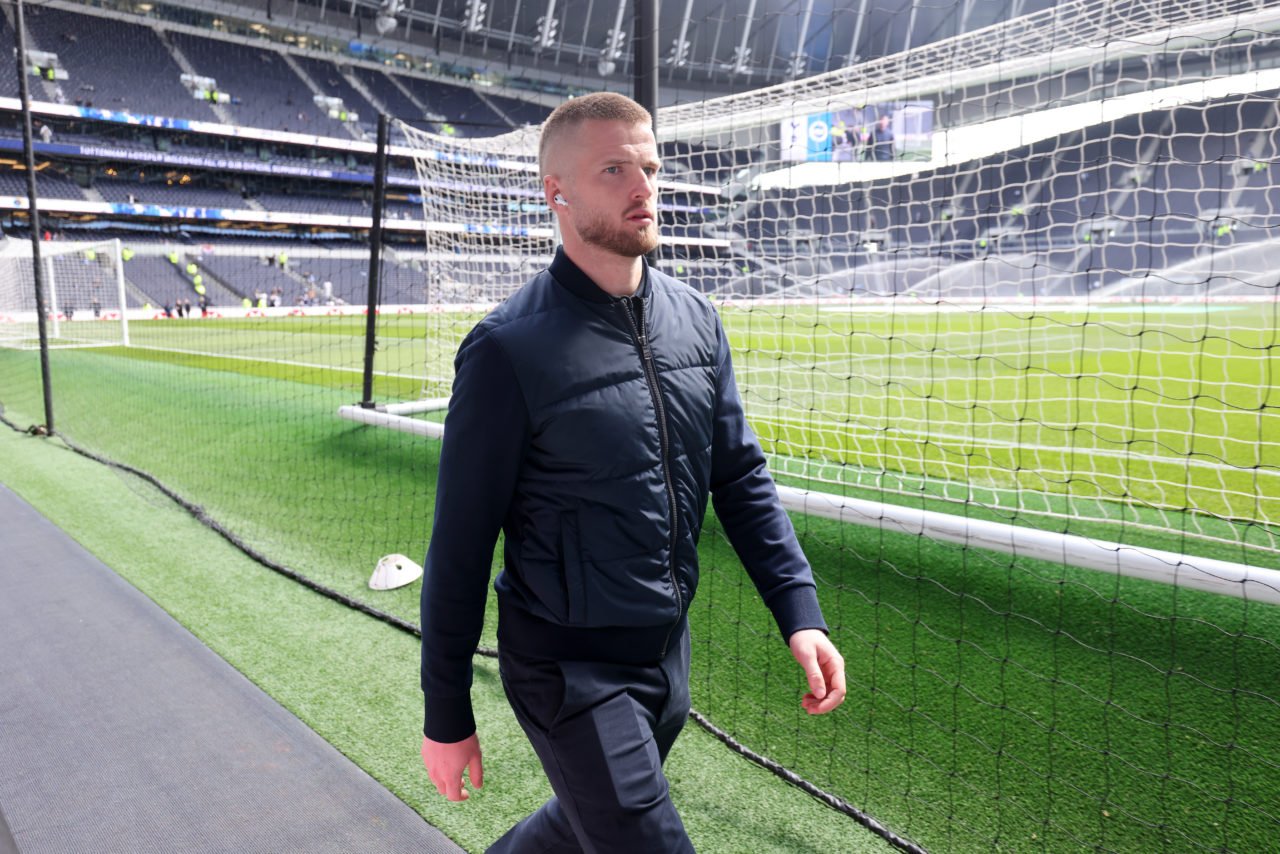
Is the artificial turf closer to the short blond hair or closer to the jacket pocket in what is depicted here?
the jacket pocket

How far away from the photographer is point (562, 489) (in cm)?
139

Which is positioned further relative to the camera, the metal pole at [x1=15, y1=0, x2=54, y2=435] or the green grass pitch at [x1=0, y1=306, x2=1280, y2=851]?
the metal pole at [x1=15, y1=0, x2=54, y2=435]

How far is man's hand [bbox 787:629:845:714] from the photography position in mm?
1508

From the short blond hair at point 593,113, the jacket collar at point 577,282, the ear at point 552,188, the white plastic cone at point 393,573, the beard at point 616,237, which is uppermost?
the short blond hair at point 593,113

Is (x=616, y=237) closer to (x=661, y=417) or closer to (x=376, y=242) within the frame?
(x=661, y=417)

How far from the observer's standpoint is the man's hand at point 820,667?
1508 millimetres

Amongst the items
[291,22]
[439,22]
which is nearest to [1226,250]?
[439,22]

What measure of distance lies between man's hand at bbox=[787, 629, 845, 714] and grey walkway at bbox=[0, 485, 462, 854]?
1.19 metres

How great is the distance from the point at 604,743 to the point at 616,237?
0.82 m

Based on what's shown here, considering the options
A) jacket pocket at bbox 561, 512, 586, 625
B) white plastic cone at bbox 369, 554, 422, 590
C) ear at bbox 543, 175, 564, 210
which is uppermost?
ear at bbox 543, 175, 564, 210

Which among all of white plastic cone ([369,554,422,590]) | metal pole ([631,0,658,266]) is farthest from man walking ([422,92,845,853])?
white plastic cone ([369,554,422,590])

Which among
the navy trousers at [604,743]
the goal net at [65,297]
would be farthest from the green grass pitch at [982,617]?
the goal net at [65,297]

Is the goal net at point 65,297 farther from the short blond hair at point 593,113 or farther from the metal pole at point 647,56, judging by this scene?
the short blond hair at point 593,113

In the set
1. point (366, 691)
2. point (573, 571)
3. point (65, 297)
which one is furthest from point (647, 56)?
point (65, 297)
